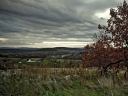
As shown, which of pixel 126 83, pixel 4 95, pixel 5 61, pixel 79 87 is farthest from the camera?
pixel 126 83

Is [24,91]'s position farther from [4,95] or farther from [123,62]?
[123,62]

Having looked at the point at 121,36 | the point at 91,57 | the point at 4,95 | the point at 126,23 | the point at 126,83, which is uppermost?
the point at 126,23

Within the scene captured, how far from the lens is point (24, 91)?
25.6ft

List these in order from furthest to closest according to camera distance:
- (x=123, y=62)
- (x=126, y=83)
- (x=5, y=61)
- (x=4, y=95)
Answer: (x=123, y=62)
(x=126, y=83)
(x=5, y=61)
(x=4, y=95)

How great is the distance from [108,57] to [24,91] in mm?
9540

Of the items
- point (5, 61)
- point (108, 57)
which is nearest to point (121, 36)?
point (108, 57)

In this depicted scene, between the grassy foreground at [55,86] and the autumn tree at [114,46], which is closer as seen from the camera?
the grassy foreground at [55,86]

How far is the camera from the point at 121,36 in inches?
571

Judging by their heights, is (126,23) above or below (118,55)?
above

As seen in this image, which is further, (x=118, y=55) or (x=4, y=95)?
(x=118, y=55)

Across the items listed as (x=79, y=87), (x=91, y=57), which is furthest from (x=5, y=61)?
(x=91, y=57)

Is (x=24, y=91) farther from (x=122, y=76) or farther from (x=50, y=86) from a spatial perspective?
(x=122, y=76)

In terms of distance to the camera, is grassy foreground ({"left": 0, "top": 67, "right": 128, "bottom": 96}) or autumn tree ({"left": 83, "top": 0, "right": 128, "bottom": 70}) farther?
autumn tree ({"left": 83, "top": 0, "right": 128, "bottom": 70})

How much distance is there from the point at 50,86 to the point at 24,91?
246 centimetres
